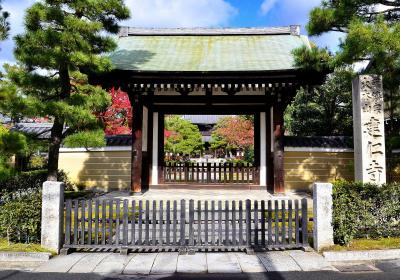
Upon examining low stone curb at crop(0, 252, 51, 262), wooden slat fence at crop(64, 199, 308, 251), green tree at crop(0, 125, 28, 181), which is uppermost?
green tree at crop(0, 125, 28, 181)

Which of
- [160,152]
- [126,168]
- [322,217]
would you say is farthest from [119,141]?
[322,217]

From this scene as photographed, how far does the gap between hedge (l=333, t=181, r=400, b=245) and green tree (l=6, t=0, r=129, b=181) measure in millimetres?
6138

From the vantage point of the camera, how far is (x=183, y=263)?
5691mm

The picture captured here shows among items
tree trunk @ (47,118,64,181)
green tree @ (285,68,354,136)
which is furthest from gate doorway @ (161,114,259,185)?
tree trunk @ (47,118,64,181)

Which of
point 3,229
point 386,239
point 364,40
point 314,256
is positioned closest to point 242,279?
point 314,256

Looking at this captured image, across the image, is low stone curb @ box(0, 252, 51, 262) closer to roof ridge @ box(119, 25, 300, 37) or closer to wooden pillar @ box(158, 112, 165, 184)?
wooden pillar @ box(158, 112, 165, 184)

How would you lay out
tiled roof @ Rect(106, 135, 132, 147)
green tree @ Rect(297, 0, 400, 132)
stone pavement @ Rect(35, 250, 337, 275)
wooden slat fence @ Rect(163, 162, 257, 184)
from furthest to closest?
tiled roof @ Rect(106, 135, 132, 147), wooden slat fence @ Rect(163, 162, 257, 184), green tree @ Rect(297, 0, 400, 132), stone pavement @ Rect(35, 250, 337, 275)

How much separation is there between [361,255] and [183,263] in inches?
122

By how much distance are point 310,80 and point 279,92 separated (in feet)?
3.80

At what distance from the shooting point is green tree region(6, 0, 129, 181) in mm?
8539

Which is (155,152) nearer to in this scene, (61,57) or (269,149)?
(269,149)

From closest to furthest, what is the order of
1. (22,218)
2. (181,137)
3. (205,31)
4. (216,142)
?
(22,218) → (205,31) → (181,137) → (216,142)

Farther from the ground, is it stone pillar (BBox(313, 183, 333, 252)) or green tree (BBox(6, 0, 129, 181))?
green tree (BBox(6, 0, 129, 181))

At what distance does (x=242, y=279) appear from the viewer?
5.02m
